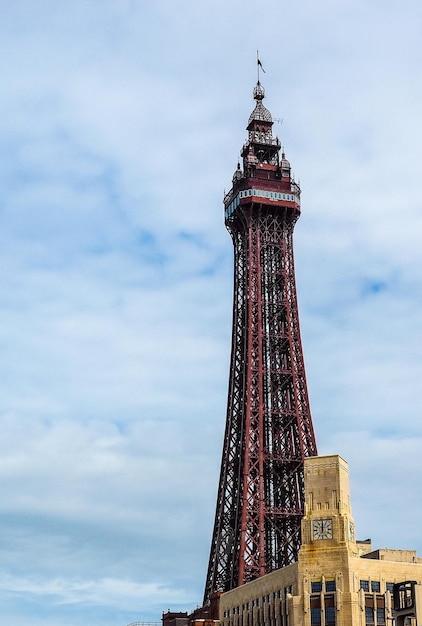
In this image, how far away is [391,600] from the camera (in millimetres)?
121938

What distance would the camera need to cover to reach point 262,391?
17800 centimetres

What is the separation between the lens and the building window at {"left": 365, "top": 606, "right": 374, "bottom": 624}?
120 metres

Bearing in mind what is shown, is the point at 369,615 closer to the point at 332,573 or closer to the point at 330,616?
the point at 330,616

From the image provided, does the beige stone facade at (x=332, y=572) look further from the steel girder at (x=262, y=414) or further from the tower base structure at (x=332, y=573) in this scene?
the steel girder at (x=262, y=414)

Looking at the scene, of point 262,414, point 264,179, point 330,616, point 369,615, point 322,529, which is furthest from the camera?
point 264,179

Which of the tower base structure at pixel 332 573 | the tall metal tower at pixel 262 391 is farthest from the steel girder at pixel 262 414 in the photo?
the tower base structure at pixel 332 573

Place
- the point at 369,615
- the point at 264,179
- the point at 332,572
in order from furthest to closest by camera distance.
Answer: the point at 264,179 < the point at 332,572 < the point at 369,615

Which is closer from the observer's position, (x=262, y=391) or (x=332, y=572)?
(x=332, y=572)

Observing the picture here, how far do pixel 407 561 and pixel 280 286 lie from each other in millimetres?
64160

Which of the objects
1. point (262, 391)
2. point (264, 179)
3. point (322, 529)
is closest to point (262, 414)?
point (262, 391)

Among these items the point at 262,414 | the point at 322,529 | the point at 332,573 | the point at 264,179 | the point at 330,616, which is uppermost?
the point at 264,179

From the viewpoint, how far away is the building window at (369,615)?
394ft

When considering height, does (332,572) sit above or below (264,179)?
below

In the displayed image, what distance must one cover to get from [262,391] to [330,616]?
200 feet
